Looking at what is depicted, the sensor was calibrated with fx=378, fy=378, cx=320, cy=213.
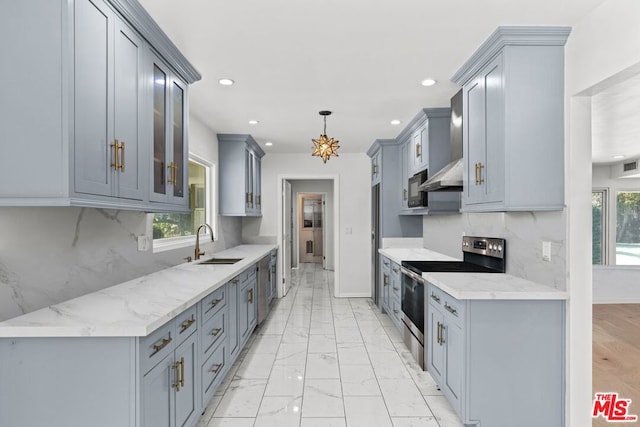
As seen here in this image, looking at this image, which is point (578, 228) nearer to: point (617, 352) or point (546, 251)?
point (546, 251)

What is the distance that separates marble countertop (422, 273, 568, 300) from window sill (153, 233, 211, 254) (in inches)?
86.7

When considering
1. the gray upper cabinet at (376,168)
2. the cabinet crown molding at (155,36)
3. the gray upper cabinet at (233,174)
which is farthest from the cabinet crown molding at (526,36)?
the gray upper cabinet at (233,174)

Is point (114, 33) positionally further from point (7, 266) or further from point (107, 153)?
point (7, 266)

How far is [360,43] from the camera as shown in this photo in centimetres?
241

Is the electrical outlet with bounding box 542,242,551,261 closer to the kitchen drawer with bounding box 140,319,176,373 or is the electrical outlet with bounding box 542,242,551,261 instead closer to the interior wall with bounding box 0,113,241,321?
the kitchen drawer with bounding box 140,319,176,373

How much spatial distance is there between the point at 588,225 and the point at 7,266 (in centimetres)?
296

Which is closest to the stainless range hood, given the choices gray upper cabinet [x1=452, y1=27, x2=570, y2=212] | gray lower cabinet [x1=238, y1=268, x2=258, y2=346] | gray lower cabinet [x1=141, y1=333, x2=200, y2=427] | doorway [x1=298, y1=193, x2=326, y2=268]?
gray upper cabinet [x1=452, y1=27, x2=570, y2=212]

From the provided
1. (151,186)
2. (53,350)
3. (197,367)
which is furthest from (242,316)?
(53,350)

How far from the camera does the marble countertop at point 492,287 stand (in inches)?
86.5

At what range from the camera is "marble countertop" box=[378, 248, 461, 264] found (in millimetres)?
4121

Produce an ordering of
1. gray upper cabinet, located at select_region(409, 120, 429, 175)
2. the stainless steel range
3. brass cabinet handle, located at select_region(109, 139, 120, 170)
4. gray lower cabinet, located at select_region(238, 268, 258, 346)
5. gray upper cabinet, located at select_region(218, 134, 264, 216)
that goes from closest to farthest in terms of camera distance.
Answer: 1. brass cabinet handle, located at select_region(109, 139, 120, 170)
2. the stainless steel range
3. gray lower cabinet, located at select_region(238, 268, 258, 346)
4. gray upper cabinet, located at select_region(409, 120, 429, 175)
5. gray upper cabinet, located at select_region(218, 134, 264, 216)

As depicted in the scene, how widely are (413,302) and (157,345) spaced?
2.30m

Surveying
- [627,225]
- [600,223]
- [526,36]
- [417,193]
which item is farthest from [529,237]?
[627,225]

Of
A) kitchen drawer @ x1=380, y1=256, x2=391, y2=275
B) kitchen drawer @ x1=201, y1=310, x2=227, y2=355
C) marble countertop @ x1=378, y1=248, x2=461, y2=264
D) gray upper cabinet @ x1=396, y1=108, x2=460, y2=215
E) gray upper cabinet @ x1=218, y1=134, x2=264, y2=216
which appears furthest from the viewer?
gray upper cabinet @ x1=218, y1=134, x2=264, y2=216
